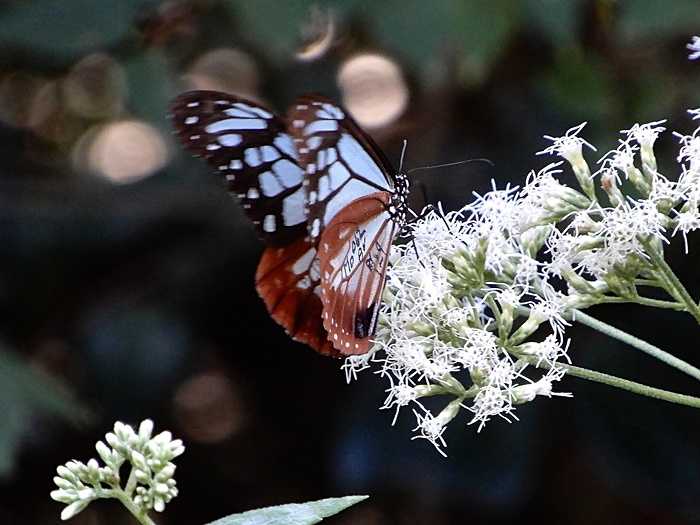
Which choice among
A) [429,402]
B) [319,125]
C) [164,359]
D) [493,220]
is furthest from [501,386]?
[164,359]

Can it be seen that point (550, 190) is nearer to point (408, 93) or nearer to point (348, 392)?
point (348, 392)

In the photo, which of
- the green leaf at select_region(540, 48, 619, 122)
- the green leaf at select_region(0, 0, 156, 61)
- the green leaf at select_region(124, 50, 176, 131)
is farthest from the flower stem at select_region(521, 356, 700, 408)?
the green leaf at select_region(540, 48, 619, 122)

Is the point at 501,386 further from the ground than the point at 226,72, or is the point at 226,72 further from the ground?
the point at 226,72

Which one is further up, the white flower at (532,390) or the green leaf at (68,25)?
the green leaf at (68,25)

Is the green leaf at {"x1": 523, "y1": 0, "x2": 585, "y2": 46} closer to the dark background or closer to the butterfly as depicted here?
the dark background

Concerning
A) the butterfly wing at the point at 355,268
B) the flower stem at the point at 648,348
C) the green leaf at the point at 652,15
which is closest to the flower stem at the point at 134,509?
the butterfly wing at the point at 355,268

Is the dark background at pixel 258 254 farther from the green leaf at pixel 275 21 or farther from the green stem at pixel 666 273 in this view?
the green stem at pixel 666 273
